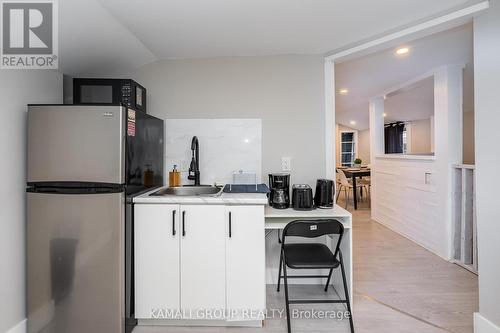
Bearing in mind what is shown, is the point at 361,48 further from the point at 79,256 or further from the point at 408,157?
the point at 79,256

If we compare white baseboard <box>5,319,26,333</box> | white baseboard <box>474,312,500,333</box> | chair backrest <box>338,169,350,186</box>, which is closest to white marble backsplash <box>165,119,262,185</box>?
white baseboard <box>5,319,26,333</box>

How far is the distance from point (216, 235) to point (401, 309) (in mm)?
1589

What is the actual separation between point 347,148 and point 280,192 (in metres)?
9.32

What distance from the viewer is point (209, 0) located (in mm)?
1704

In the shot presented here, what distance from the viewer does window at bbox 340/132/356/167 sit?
1074cm

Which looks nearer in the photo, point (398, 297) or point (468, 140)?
point (398, 297)

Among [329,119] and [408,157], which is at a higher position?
[329,119]

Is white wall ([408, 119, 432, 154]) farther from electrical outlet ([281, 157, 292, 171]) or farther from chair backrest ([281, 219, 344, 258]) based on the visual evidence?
chair backrest ([281, 219, 344, 258])

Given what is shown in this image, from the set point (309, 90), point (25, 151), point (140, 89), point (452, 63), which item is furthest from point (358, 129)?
point (25, 151)

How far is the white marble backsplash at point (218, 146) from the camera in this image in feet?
8.60

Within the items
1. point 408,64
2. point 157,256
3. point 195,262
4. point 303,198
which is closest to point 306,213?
point 303,198

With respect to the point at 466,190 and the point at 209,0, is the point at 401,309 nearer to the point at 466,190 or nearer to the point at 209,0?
the point at 466,190

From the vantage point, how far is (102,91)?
2203 mm

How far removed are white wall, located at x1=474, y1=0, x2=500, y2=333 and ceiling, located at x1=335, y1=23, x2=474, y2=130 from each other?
767 mm
